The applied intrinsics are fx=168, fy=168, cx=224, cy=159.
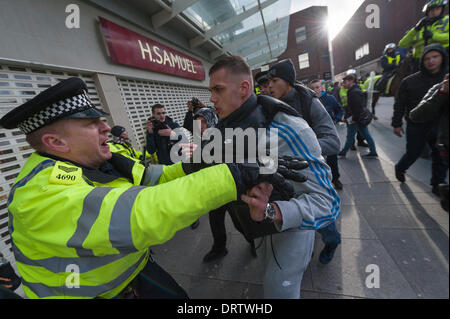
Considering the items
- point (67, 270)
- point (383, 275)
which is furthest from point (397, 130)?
point (67, 270)

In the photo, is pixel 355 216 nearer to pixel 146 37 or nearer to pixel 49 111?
pixel 49 111

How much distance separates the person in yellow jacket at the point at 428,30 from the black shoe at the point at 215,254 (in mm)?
2687

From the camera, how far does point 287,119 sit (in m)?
1.16

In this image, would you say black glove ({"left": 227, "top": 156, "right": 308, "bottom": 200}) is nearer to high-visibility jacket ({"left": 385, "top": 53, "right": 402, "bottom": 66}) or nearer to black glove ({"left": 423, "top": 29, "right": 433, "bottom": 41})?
black glove ({"left": 423, "top": 29, "right": 433, "bottom": 41})

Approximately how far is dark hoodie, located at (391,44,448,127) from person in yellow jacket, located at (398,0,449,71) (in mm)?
70

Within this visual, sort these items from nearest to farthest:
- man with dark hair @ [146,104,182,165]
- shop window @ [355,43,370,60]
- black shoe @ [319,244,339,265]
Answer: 1. black shoe @ [319,244,339,265]
2. shop window @ [355,43,370,60]
3. man with dark hair @ [146,104,182,165]

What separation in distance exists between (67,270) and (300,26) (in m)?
30.1

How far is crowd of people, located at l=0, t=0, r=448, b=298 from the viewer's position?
0.70 meters

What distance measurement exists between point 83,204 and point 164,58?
626 cm

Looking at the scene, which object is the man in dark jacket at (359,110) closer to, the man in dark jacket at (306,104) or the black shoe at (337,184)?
the man in dark jacket at (306,104)

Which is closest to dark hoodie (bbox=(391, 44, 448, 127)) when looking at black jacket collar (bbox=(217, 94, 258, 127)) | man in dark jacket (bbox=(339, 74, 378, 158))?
black jacket collar (bbox=(217, 94, 258, 127))

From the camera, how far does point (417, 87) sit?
0.85m

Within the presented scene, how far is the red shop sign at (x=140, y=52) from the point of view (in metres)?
3.80

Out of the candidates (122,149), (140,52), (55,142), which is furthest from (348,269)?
(140,52)
